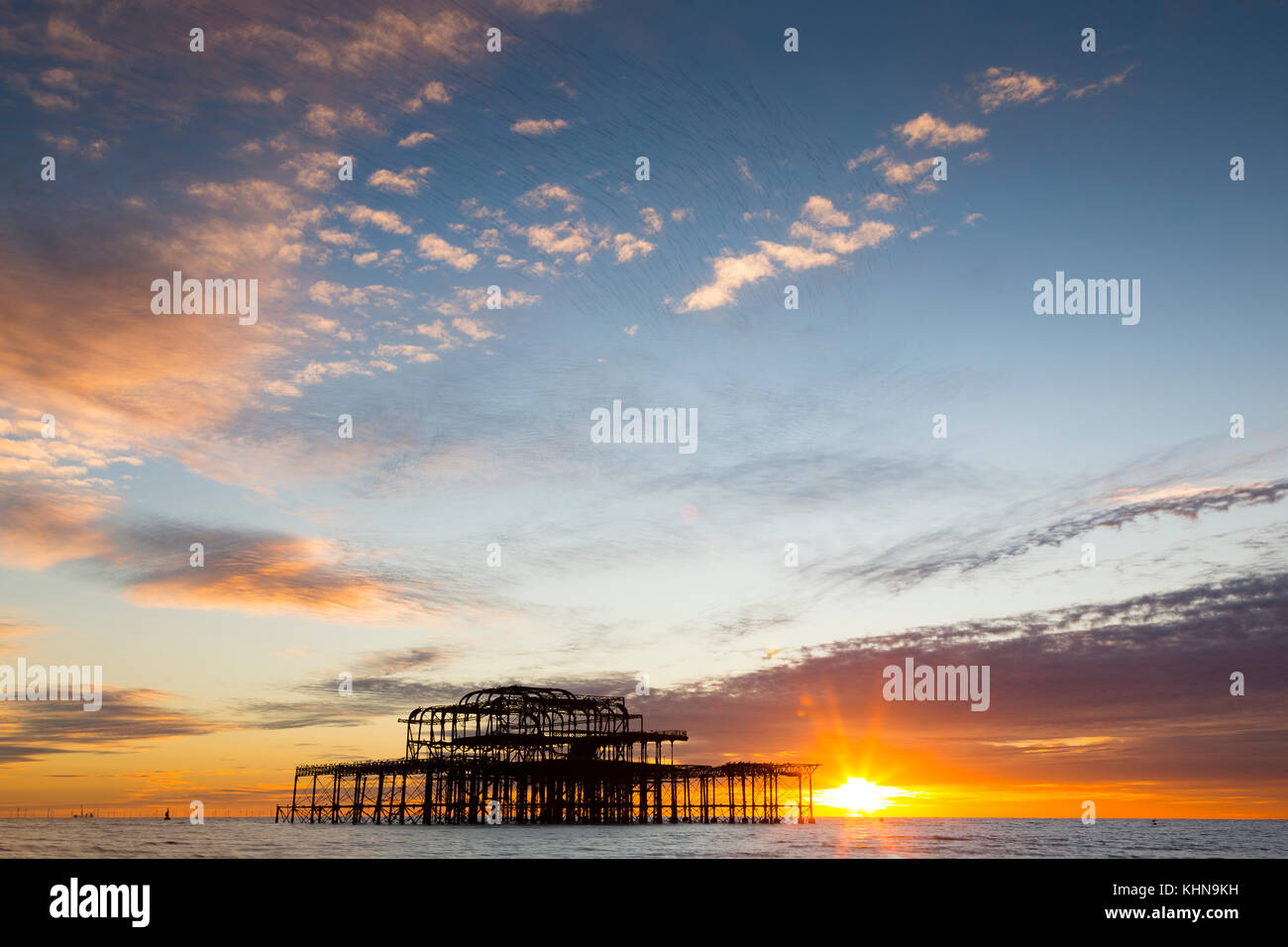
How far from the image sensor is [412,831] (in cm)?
9025
